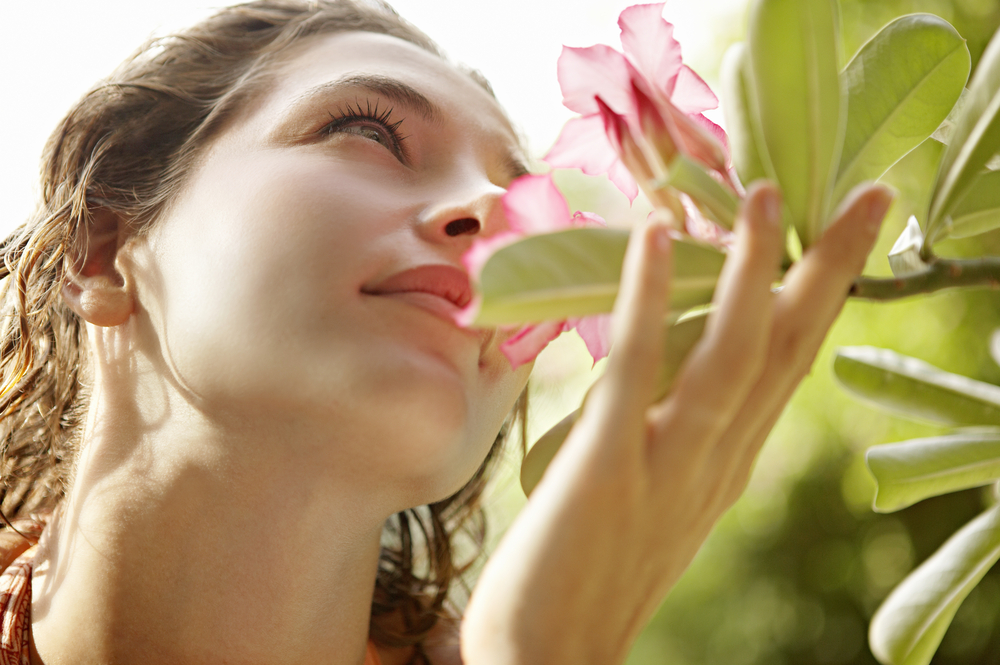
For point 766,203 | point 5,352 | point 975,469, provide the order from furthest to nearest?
point 5,352 < point 975,469 < point 766,203

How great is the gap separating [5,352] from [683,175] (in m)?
1.03

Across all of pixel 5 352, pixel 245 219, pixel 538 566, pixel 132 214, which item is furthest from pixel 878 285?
pixel 5 352

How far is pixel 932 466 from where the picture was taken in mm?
414

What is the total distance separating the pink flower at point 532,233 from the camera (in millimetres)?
290

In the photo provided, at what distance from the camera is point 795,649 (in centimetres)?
186

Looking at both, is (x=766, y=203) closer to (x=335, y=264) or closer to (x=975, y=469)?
(x=975, y=469)

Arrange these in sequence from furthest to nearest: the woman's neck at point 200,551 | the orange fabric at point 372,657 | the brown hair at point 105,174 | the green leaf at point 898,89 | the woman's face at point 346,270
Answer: the orange fabric at point 372,657, the brown hair at point 105,174, the woman's neck at point 200,551, the woman's face at point 346,270, the green leaf at point 898,89

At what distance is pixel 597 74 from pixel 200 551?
2.05 feet

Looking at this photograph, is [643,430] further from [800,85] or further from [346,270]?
[346,270]

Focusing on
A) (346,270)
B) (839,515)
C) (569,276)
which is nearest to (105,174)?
(346,270)

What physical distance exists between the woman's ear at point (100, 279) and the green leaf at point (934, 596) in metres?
0.74

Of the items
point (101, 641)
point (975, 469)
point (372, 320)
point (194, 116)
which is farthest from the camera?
point (194, 116)

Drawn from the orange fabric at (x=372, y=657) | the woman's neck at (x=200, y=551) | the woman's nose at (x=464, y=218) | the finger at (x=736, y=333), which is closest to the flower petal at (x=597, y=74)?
the finger at (x=736, y=333)

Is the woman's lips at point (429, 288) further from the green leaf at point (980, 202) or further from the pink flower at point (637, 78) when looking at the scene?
the green leaf at point (980, 202)
